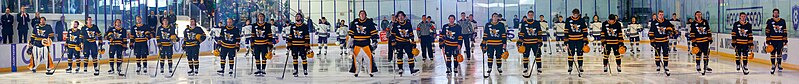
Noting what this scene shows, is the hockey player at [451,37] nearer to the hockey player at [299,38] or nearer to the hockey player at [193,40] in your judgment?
the hockey player at [299,38]

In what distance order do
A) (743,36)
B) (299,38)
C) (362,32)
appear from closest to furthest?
(362,32), (299,38), (743,36)

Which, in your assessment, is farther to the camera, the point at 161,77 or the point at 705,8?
the point at 705,8

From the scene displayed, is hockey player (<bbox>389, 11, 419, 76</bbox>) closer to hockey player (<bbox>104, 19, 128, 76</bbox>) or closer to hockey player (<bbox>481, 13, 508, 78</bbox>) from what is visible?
hockey player (<bbox>481, 13, 508, 78</bbox>)

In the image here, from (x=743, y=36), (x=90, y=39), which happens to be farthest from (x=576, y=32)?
(x=90, y=39)

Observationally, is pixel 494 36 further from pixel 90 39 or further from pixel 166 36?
pixel 90 39

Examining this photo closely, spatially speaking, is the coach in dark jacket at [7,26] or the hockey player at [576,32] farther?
the coach in dark jacket at [7,26]

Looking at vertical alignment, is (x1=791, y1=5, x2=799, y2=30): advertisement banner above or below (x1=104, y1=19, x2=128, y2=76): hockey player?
above

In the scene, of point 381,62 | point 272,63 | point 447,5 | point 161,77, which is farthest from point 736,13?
point 447,5

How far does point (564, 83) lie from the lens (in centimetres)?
1460

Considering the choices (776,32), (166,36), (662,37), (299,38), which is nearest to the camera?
(299,38)

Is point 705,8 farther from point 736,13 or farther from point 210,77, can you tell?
point 210,77

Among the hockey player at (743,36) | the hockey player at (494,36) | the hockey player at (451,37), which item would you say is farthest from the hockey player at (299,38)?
the hockey player at (743,36)

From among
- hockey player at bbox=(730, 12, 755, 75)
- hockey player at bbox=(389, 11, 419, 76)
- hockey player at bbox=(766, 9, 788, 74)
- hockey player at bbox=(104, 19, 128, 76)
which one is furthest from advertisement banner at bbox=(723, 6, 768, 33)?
hockey player at bbox=(104, 19, 128, 76)

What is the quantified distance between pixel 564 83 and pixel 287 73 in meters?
4.33
